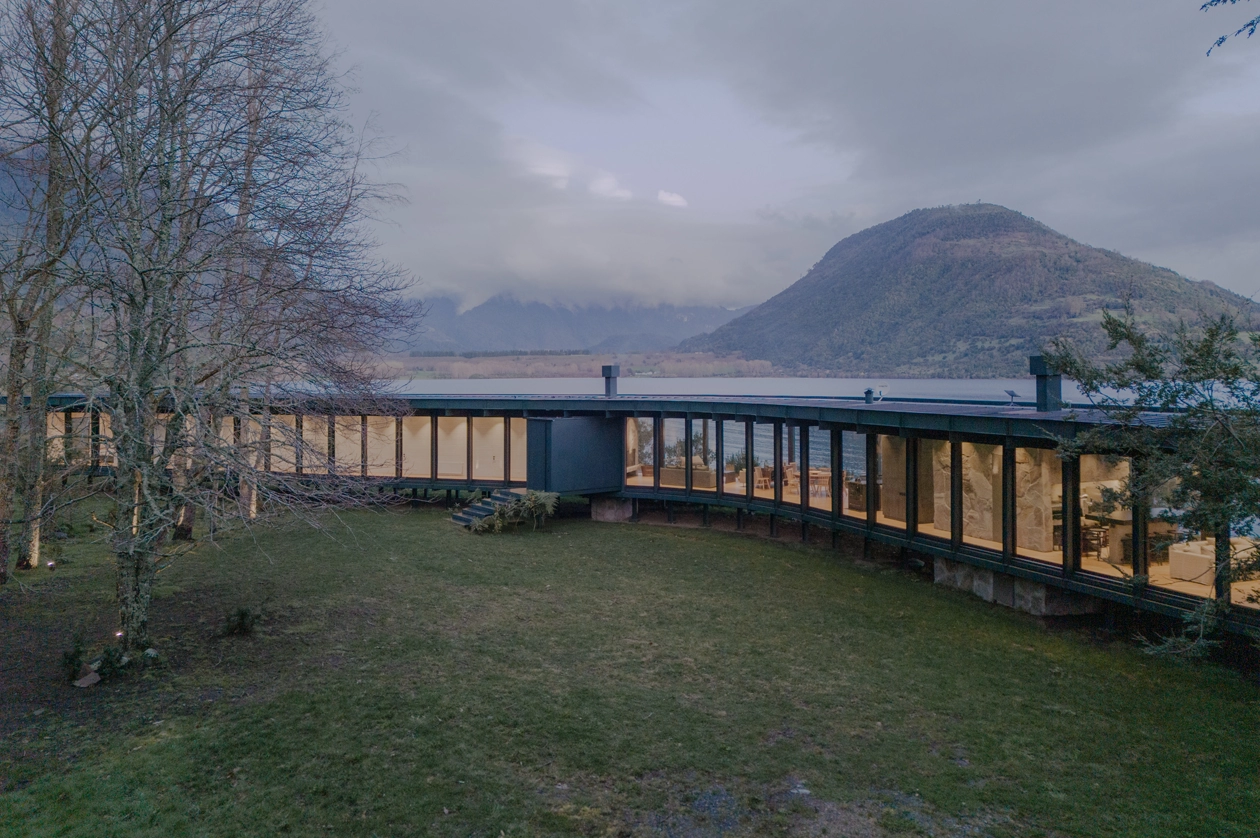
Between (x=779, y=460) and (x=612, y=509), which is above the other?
(x=779, y=460)

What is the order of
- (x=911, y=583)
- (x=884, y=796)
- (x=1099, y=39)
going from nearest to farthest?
1. (x=884, y=796)
2. (x=911, y=583)
3. (x=1099, y=39)

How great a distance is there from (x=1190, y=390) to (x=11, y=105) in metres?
12.7

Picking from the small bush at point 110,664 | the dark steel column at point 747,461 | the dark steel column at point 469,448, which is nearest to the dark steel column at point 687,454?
the dark steel column at point 747,461

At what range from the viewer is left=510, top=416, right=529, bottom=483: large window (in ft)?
63.0

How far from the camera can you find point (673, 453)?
1786cm

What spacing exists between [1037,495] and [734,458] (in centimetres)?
778

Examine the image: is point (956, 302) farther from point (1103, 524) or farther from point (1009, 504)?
point (1103, 524)

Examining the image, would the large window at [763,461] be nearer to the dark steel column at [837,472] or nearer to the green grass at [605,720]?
the dark steel column at [837,472]

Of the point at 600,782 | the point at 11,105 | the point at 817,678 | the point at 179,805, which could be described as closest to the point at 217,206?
the point at 11,105

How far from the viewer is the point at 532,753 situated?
584 centimetres

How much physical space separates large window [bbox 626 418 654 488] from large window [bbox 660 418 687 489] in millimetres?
382

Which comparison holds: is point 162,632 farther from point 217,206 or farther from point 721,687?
point 721,687

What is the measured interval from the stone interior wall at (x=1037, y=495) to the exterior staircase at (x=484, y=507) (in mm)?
10847

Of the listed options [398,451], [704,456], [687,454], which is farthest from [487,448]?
[704,456]
